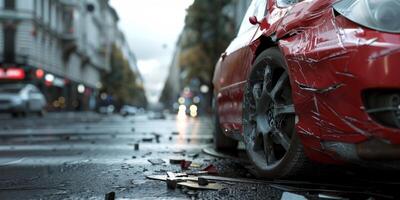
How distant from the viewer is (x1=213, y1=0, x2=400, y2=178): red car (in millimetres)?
2695

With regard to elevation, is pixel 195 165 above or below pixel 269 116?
below

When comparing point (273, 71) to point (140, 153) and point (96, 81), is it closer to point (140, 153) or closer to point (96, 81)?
point (140, 153)

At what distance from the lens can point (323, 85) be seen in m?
3.01

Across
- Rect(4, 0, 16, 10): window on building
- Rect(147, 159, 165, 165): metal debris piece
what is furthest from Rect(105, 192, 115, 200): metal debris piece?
Rect(4, 0, 16, 10): window on building

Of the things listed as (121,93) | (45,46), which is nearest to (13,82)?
(45,46)

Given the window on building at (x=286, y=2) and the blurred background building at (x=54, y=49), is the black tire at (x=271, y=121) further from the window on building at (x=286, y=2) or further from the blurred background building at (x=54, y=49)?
the blurred background building at (x=54, y=49)

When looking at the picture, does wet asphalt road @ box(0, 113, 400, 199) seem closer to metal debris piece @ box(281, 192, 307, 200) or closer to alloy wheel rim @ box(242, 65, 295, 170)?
metal debris piece @ box(281, 192, 307, 200)

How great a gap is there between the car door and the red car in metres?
0.17

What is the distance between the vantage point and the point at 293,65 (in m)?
3.37

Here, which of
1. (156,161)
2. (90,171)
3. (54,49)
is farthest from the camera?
(54,49)

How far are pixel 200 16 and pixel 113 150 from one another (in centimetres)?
3589

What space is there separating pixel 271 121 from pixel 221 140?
7.94 feet

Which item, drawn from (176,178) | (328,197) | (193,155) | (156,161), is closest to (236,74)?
(156,161)

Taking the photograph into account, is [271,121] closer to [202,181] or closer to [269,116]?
[269,116]
